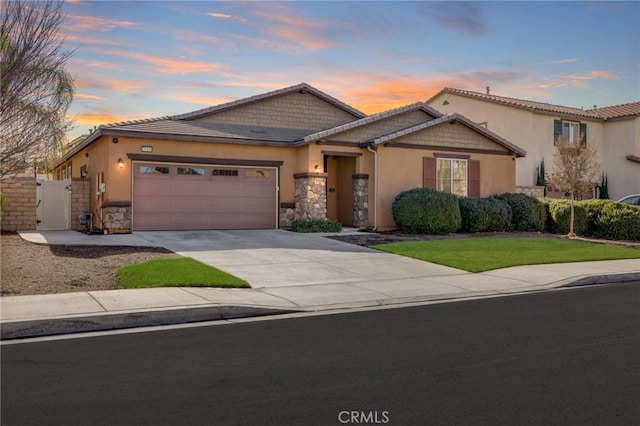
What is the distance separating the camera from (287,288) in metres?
11.0

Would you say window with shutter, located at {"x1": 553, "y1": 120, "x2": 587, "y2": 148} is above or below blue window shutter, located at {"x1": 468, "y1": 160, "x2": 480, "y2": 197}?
above

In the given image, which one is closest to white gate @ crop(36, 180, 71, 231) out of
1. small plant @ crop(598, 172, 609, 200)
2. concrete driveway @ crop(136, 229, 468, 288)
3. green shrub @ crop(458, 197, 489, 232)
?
concrete driveway @ crop(136, 229, 468, 288)

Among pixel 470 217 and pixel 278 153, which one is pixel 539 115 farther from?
pixel 278 153

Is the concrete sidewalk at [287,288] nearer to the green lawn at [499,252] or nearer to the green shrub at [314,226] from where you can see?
the green lawn at [499,252]

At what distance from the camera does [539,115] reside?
33312 mm

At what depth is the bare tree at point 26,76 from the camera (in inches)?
425

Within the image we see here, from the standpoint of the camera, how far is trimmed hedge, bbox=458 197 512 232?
73.2 ft

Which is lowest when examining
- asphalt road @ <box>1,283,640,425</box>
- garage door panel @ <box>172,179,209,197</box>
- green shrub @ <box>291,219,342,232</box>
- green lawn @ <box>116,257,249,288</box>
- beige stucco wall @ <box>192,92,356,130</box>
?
asphalt road @ <box>1,283,640,425</box>

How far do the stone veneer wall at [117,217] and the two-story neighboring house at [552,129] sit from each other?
72.4ft

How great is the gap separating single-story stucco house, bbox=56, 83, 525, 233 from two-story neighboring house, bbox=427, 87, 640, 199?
25.7 ft

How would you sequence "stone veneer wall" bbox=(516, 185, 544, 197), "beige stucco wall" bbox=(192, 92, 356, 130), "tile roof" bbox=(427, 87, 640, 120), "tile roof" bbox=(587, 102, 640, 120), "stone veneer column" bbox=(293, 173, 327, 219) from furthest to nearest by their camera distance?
1. "tile roof" bbox=(587, 102, 640, 120)
2. "tile roof" bbox=(427, 87, 640, 120)
3. "stone veneer wall" bbox=(516, 185, 544, 197)
4. "beige stucco wall" bbox=(192, 92, 356, 130)
5. "stone veneer column" bbox=(293, 173, 327, 219)

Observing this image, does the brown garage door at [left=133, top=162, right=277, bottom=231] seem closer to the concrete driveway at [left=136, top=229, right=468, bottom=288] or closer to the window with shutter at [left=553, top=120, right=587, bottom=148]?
the concrete driveway at [left=136, top=229, right=468, bottom=288]

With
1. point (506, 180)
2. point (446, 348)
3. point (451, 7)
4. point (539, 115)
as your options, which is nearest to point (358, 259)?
point (446, 348)

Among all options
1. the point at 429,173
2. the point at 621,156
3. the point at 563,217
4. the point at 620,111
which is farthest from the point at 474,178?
the point at 620,111
